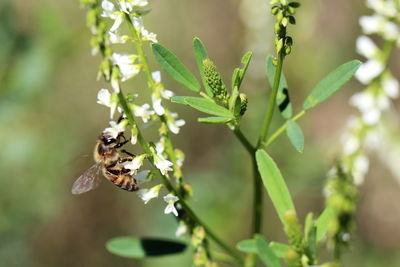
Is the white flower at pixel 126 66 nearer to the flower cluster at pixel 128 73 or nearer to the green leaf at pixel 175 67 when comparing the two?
the flower cluster at pixel 128 73

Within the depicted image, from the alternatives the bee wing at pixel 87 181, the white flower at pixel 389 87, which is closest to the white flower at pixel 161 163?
the bee wing at pixel 87 181

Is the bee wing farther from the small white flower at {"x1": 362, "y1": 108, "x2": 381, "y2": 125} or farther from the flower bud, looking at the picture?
the small white flower at {"x1": 362, "y1": 108, "x2": 381, "y2": 125}

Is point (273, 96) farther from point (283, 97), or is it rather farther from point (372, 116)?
point (372, 116)

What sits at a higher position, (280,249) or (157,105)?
(157,105)

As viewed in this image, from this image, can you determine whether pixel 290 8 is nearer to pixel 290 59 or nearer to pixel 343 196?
pixel 343 196

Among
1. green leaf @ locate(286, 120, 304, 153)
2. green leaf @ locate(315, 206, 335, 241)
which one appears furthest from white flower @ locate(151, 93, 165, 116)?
green leaf @ locate(315, 206, 335, 241)

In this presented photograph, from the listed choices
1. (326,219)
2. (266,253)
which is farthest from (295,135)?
(266,253)
